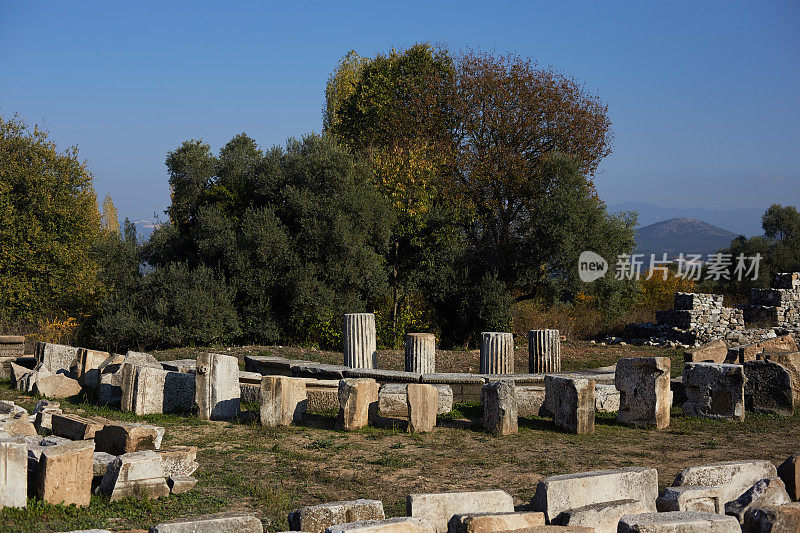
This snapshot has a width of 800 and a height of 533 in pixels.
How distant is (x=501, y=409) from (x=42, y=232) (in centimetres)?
1689

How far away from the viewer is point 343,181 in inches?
873

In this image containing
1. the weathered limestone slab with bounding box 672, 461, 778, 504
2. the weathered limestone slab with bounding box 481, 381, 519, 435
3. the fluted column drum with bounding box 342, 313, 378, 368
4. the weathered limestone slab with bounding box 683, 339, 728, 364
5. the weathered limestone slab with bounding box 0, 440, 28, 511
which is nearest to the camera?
the weathered limestone slab with bounding box 0, 440, 28, 511

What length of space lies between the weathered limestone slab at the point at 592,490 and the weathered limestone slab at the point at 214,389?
21.0ft

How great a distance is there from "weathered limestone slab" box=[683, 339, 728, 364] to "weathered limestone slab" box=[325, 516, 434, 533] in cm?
1104

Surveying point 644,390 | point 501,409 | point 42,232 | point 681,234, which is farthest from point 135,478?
point 681,234

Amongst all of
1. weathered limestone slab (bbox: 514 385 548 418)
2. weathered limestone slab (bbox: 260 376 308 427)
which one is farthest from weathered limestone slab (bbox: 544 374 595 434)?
weathered limestone slab (bbox: 260 376 308 427)

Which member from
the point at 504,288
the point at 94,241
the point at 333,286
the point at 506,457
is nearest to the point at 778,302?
the point at 504,288

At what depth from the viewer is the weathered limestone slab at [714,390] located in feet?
40.4

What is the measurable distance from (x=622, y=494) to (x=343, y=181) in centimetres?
1617

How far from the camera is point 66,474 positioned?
7.13 m

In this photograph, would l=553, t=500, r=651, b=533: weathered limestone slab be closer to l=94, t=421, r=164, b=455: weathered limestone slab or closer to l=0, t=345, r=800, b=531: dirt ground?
l=0, t=345, r=800, b=531: dirt ground

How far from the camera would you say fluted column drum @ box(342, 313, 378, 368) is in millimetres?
14883

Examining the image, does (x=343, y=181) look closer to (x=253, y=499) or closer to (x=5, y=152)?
(x=5, y=152)

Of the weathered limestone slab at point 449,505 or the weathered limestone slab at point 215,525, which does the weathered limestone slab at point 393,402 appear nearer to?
the weathered limestone slab at point 449,505
